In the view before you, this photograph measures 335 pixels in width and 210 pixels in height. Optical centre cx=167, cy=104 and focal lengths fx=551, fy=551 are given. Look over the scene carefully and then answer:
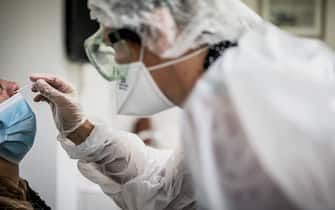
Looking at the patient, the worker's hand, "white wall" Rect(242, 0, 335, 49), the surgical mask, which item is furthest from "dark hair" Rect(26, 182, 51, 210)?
"white wall" Rect(242, 0, 335, 49)

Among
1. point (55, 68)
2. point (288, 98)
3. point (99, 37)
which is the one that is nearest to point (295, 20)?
point (55, 68)

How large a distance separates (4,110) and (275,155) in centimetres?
73

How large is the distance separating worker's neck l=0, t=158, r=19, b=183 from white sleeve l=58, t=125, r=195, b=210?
14 centimetres

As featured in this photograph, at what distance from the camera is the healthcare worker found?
35.6 inches

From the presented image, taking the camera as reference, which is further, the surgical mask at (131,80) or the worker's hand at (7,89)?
the worker's hand at (7,89)

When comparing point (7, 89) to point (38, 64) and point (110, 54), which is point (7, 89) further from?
point (110, 54)

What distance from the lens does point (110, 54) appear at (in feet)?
4.32

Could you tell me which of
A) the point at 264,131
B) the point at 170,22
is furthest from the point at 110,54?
the point at 264,131

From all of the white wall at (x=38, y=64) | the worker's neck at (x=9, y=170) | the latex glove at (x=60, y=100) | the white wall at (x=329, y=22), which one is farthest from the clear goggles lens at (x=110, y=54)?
the white wall at (x=329, y=22)

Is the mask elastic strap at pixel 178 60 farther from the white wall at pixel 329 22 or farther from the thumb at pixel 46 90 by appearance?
the white wall at pixel 329 22

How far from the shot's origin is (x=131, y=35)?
44.4 inches

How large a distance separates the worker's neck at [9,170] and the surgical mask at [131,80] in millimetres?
339

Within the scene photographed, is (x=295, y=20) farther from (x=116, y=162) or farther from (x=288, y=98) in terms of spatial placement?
(x=288, y=98)

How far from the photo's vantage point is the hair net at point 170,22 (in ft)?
3.57
